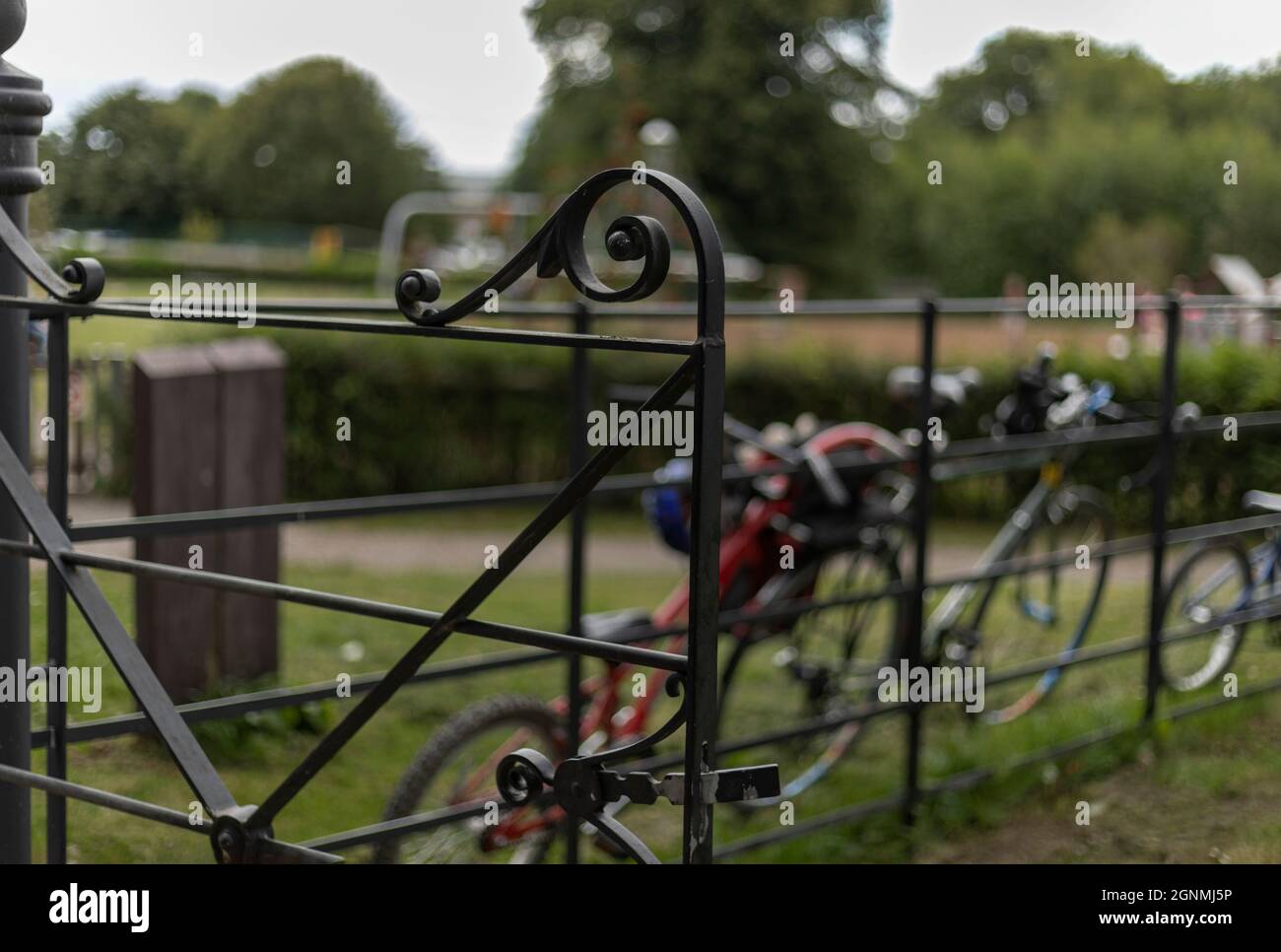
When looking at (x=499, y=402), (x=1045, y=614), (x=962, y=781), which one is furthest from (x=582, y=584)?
(x=499, y=402)

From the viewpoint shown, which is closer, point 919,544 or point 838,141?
point 919,544

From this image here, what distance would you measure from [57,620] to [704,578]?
58.6 inches

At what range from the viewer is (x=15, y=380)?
2447 millimetres

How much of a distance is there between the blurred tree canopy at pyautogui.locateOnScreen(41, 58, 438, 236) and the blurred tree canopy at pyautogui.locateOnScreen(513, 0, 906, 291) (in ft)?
25.0

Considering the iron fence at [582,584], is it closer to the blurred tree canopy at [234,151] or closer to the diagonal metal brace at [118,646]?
the diagonal metal brace at [118,646]

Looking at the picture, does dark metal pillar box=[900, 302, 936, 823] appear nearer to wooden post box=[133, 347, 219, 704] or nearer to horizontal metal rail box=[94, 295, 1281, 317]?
horizontal metal rail box=[94, 295, 1281, 317]

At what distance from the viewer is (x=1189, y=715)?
16.9 feet

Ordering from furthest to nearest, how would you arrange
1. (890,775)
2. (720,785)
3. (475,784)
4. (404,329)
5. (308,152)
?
1. (308,152)
2. (890,775)
3. (475,784)
4. (404,329)
5. (720,785)

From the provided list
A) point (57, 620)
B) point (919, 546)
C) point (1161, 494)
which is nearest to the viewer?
point (57, 620)

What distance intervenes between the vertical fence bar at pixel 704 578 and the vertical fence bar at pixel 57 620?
1.39m

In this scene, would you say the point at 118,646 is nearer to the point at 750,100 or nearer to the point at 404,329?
the point at 404,329

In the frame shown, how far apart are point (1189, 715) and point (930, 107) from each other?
3396cm

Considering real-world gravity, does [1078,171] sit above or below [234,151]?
above

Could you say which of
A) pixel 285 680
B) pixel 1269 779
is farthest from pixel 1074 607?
pixel 285 680
